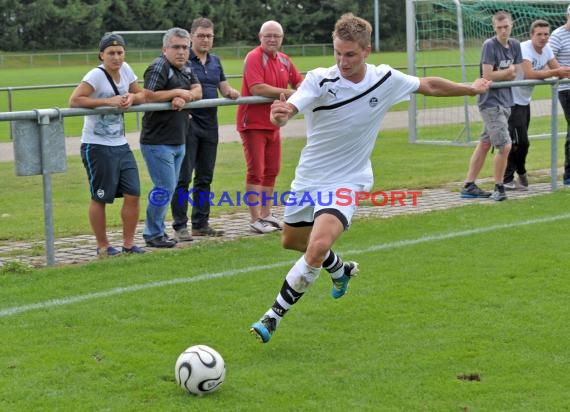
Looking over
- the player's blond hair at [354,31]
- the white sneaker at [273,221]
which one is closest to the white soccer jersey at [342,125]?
the player's blond hair at [354,31]

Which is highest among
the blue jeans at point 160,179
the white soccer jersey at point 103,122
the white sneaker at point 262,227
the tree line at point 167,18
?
the tree line at point 167,18

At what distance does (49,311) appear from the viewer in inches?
274

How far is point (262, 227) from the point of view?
10.2 metres

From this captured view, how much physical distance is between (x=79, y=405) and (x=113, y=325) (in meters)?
1.52

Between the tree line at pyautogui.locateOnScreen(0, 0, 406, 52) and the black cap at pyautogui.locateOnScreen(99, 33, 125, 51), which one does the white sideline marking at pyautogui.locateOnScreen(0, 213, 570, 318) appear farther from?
the tree line at pyautogui.locateOnScreen(0, 0, 406, 52)

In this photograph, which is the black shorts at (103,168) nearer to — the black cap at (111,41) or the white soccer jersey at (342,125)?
the black cap at (111,41)

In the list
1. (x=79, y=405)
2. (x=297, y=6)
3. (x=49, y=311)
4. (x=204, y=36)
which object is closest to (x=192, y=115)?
(x=204, y=36)

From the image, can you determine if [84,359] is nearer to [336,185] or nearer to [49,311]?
[49,311]

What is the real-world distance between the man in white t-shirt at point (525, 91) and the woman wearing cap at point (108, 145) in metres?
5.44

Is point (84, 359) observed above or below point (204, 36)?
below

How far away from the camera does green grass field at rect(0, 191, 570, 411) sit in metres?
5.24

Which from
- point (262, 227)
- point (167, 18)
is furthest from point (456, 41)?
point (167, 18)

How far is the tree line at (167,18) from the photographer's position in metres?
68.4

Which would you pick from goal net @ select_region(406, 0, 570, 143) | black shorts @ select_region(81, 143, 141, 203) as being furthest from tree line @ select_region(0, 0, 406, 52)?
black shorts @ select_region(81, 143, 141, 203)
